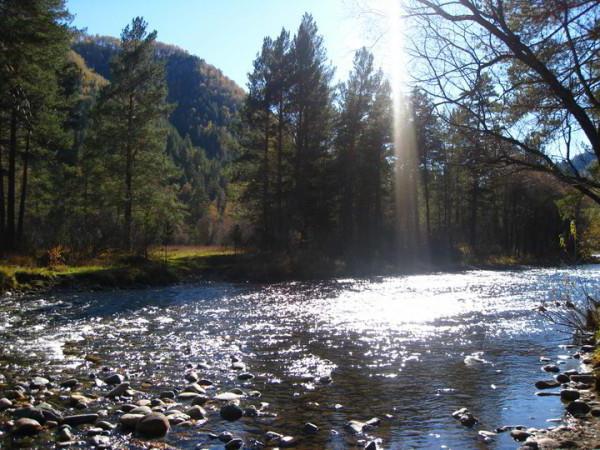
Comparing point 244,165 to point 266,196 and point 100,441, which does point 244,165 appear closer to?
point 266,196

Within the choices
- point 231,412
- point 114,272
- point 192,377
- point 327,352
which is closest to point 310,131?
point 114,272

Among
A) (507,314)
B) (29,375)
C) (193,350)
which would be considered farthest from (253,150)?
(29,375)

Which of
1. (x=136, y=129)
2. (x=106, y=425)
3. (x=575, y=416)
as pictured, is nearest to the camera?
(x=106, y=425)

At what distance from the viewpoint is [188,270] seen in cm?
3153

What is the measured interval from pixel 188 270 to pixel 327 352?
20.5 m

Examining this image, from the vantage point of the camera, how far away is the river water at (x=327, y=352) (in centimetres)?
760

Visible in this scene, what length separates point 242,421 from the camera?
24.7 feet

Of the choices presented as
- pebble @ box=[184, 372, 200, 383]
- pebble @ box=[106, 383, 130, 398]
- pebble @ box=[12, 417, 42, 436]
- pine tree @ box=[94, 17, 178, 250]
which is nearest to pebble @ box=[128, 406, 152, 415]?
pebble @ box=[106, 383, 130, 398]

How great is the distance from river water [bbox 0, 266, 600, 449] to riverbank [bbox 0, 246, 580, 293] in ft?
6.37

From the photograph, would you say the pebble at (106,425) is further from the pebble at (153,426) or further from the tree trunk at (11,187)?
the tree trunk at (11,187)

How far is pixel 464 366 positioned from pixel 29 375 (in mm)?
8084

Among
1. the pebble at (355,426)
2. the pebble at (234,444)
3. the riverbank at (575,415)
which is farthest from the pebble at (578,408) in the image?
the pebble at (234,444)

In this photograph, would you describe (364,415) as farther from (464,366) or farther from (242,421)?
(464,366)

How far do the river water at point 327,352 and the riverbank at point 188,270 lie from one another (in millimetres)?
1941
